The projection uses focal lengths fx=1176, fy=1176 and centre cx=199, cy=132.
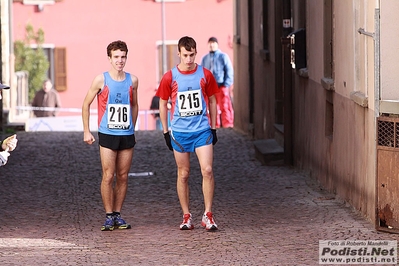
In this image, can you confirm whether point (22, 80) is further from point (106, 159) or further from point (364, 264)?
point (364, 264)

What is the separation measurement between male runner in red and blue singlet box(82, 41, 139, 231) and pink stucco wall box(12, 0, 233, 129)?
33319 mm

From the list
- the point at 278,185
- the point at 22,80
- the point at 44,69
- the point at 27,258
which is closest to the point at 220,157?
the point at 278,185

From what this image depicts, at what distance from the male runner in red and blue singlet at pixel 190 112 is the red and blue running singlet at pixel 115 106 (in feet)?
0.98

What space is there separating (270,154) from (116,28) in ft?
94.5

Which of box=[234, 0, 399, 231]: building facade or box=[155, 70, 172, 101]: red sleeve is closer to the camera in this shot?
box=[234, 0, 399, 231]: building facade

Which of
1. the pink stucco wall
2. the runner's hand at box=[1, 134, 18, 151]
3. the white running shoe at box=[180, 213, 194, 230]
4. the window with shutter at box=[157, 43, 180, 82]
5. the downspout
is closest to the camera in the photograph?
the runner's hand at box=[1, 134, 18, 151]

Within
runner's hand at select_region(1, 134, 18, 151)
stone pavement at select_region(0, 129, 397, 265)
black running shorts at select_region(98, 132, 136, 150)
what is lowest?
stone pavement at select_region(0, 129, 397, 265)

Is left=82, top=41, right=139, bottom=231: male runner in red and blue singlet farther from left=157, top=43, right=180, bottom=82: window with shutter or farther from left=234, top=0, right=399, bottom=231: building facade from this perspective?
left=157, top=43, right=180, bottom=82: window with shutter

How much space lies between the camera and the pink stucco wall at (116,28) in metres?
44.1

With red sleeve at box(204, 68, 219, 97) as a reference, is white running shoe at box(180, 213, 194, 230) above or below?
below

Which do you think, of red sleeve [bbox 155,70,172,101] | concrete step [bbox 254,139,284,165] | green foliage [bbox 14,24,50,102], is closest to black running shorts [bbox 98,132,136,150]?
red sleeve [bbox 155,70,172,101]

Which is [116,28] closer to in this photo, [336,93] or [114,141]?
[336,93]

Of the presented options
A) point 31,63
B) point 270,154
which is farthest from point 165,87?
point 31,63

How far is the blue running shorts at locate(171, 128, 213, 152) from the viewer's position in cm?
1070
